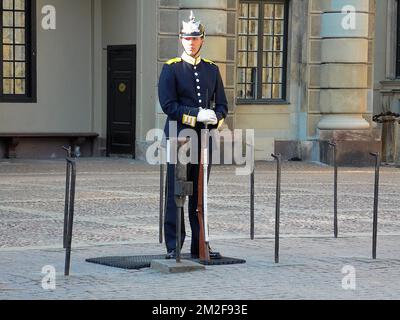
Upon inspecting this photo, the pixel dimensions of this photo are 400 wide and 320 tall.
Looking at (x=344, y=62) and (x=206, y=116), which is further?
(x=344, y=62)

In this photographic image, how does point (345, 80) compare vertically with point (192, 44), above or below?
below

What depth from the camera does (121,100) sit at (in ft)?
86.7

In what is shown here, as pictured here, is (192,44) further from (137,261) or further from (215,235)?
(215,235)

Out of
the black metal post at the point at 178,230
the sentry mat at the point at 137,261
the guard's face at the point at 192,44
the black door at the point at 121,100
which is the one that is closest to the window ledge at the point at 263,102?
the black door at the point at 121,100

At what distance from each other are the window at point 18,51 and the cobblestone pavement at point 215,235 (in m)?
2.82

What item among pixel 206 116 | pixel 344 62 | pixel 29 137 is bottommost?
pixel 29 137

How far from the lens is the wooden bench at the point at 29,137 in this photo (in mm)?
25641

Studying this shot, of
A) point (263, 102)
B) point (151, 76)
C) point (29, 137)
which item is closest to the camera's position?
point (151, 76)

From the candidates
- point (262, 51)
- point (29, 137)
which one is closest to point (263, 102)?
point (262, 51)

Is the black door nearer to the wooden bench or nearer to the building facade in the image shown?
the building facade

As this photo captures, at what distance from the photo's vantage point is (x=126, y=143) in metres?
26.4

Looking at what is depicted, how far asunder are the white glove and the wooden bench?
14.6 meters

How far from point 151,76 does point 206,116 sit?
46.0ft
